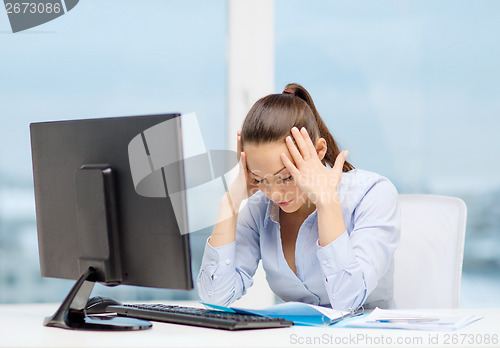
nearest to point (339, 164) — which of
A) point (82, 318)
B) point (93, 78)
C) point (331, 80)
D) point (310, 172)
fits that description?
point (310, 172)

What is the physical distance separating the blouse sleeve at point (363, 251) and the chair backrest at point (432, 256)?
0.21 meters

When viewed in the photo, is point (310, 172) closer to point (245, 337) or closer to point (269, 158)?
point (269, 158)

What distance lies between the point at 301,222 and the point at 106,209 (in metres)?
0.69

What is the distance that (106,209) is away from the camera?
1141mm

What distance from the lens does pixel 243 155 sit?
5.06ft

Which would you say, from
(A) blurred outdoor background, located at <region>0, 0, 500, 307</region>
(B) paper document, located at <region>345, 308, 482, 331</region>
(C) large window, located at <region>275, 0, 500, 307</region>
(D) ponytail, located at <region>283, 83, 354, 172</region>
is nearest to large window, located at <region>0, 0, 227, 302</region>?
(A) blurred outdoor background, located at <region>0, 0, 500, 307</region>

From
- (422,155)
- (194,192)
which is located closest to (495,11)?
(422,155)

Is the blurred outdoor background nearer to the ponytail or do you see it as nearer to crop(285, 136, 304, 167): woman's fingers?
the ponytail

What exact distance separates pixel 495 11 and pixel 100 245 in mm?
2249

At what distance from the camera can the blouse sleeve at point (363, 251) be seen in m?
1.37

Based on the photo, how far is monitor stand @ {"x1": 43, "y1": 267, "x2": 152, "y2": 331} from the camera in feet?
3.63

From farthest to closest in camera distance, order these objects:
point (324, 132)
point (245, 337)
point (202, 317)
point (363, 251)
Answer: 1. point (324, 132)
2. point (363, 251)
3. point (202, 317)
4. point (245, 337)

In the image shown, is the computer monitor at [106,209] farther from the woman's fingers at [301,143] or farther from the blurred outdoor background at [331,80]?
the blurred outdoor background at [331,80]

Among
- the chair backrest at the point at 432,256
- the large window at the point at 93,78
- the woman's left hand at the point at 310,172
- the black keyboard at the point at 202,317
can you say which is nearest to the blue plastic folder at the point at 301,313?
the black keyboard at the point at 202,317
